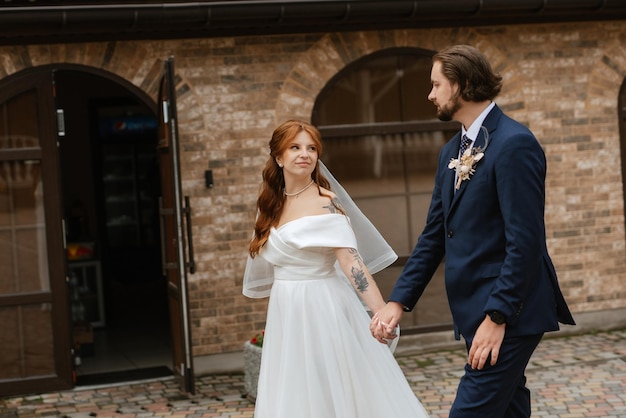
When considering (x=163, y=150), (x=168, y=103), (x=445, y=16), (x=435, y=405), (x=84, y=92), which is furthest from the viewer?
(x=84, y=92)

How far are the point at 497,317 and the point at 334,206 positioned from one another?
161cm

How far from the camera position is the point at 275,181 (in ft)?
17.0

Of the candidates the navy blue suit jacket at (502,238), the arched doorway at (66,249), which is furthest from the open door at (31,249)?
the navy blue suit jacket at (502,238)

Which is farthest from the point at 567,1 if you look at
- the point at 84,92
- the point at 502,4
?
the point at 84,92

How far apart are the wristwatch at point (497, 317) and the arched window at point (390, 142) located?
18.0 feet

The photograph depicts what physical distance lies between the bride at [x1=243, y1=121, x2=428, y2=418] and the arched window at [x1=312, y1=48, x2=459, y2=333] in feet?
12.9

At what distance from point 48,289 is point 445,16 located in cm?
420

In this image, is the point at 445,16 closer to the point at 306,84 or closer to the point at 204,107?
the point at 306,84

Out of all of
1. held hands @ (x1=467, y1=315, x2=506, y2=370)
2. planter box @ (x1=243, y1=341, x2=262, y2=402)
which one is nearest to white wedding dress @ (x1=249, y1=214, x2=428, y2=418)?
held hands @ (x1=467, y1=315, x2=506, y2=370)

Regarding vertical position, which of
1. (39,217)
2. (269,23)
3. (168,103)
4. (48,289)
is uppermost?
(269,23)

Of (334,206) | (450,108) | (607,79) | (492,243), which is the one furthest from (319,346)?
(607,79)

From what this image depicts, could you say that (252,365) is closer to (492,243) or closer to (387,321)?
(387,321)

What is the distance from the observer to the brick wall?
861cm

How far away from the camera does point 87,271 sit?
11.8 meters
